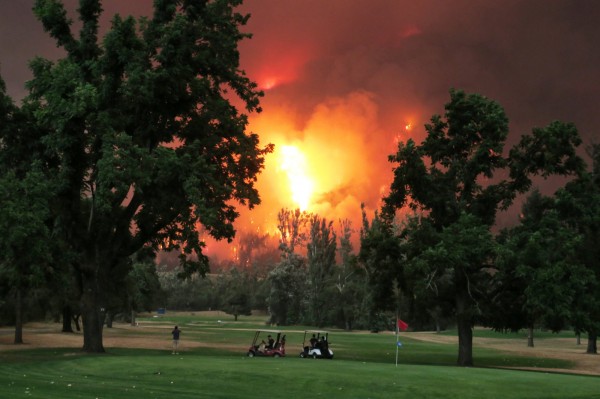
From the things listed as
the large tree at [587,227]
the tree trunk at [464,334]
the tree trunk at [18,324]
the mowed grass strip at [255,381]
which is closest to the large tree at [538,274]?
the large tree at [587,227]

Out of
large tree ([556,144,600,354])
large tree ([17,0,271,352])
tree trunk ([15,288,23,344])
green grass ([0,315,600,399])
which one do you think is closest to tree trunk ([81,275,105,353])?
large tree ([17,0,271,352])

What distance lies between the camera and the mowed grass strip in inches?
969

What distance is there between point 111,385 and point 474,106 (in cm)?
3463

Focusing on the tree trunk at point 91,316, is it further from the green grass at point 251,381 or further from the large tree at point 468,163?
the large tree at point 468,163

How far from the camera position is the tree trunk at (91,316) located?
46.0 m

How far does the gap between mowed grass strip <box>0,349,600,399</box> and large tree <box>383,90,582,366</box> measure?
16402 millimetres

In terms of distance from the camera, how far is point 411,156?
4844 cm

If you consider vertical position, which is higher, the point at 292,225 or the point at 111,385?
the point at 292,225

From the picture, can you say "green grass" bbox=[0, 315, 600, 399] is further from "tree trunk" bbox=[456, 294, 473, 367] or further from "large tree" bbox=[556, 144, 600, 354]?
"tree trunk" bbox=[456, 294, 473, 367]

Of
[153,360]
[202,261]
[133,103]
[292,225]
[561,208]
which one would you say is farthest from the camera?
[292,225]

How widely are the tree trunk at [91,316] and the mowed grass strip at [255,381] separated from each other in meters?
9.58

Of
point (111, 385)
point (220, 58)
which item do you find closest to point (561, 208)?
point (220, 58)

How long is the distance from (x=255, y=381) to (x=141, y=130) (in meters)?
23.6

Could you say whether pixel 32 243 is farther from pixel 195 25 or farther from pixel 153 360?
pixel 195 25
